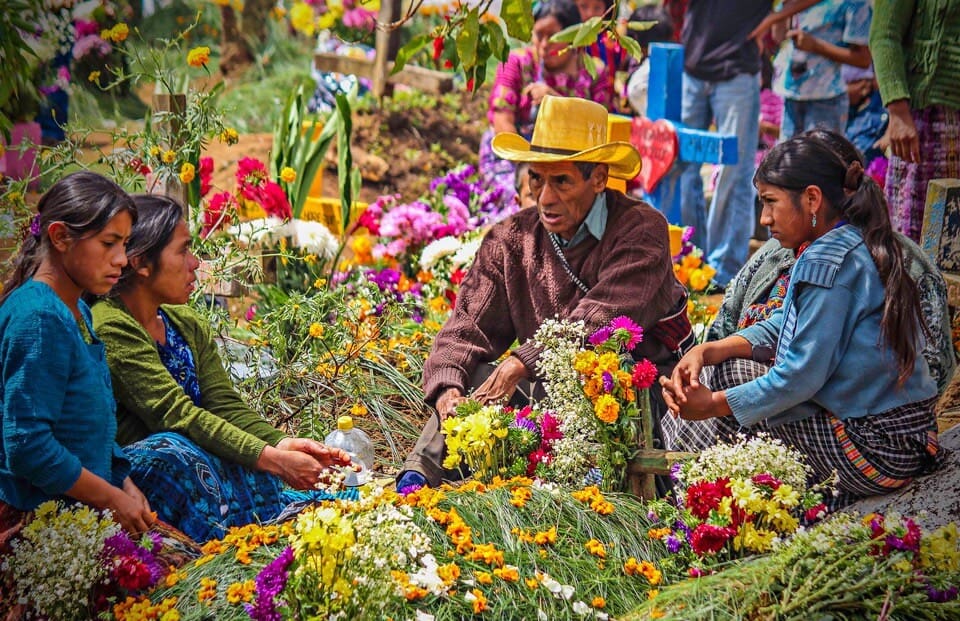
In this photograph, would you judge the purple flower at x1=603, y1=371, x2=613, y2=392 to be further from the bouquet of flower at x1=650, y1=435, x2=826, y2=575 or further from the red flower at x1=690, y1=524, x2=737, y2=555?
the red flower at x1=690, y1=524, x2=737, y2=555

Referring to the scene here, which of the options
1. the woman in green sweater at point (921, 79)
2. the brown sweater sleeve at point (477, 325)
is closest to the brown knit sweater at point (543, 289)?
the brown sweater sleeve at point (477, 325)

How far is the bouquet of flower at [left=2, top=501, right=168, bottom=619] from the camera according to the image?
264 centimetres

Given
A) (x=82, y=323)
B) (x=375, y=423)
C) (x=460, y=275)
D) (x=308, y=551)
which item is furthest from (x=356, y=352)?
(x=308, y=551)

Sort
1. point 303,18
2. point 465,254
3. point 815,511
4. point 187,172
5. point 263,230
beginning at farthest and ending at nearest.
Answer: point 303,18
point 465,254
point 263,230
point 187,172
point 815,511

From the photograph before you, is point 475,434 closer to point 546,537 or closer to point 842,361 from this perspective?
point 546,537

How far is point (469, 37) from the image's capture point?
314 centimetres

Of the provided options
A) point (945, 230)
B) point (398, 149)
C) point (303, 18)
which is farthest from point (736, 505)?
point (303, 18)

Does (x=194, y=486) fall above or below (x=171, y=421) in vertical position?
below

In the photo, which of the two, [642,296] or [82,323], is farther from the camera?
[642,296]

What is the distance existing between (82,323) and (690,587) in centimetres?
180

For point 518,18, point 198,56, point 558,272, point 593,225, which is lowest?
point 558,272

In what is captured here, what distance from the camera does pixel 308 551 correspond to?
2471 mm

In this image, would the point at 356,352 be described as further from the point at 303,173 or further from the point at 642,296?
the point at 303,173

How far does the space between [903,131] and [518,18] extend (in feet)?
7.89
